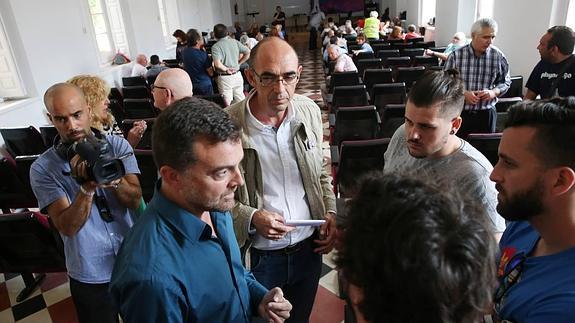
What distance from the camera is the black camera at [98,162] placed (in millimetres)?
1245

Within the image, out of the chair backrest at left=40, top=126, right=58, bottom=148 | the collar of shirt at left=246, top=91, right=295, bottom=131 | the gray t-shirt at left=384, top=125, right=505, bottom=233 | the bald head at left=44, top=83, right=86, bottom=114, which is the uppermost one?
the bald head at left=44, top=83, right=86, bottom=114

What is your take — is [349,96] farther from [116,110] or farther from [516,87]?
[116,110]

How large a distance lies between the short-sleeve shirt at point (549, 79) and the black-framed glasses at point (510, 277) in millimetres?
2800

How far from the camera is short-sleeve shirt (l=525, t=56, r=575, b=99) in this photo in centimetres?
312

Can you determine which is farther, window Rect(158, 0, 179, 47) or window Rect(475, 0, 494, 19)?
window Rect(158, 0, 179, 47)

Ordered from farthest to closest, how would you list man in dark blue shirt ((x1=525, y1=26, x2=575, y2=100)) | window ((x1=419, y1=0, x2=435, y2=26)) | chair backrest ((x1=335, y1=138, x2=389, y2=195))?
1. window ((x1=419, y1=0, x2=435, y2=26))
2. man in dark blue shirt ((x1=525, y1=26, x2=575, y2=100))
3. chair backrest ((x1=335, y1=138, x2=389, y2=195))

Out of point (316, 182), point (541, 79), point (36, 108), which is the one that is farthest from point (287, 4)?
point (316, 182)

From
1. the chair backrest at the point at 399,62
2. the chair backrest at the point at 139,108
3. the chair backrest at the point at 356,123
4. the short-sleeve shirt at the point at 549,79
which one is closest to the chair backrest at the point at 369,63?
the chair backrest at the point at 399,62

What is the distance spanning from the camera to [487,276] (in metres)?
0.57

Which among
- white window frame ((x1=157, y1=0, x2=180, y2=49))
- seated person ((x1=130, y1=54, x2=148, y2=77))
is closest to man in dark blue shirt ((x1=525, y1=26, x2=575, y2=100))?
seated person ((x1=130, y1=54, x2=148, y2=77))

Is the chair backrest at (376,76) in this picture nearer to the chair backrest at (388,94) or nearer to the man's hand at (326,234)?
the chair backrest at (388,94)

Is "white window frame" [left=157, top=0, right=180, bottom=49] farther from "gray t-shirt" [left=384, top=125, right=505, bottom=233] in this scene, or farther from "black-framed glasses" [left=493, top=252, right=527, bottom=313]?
"black-framed glasses" [left=493, top=252, right=527, bottom=313]

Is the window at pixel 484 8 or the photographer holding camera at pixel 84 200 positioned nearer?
the photographer holding camera at pixel 84 200

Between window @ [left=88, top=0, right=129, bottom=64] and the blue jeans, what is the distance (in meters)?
7.52
